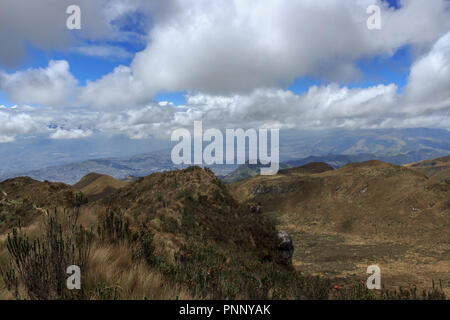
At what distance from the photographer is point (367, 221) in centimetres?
3722

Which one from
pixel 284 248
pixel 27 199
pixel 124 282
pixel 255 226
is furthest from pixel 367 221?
pixel 27 199

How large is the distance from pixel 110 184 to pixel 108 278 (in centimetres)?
6829

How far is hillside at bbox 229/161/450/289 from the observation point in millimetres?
23375

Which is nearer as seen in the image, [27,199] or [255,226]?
[255,226]

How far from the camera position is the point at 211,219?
592 inches

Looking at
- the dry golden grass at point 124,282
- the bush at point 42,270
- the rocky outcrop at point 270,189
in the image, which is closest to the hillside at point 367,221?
the rocky outcrop at point 270,189

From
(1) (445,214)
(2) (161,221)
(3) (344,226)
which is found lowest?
(3) (344,226)

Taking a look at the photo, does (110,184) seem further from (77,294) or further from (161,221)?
(77,294)

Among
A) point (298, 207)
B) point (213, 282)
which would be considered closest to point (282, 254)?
point (213, 282)

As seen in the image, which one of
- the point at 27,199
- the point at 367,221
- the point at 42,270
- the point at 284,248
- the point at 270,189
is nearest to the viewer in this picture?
the point at 42,270

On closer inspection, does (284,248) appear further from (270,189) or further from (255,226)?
(270,189)

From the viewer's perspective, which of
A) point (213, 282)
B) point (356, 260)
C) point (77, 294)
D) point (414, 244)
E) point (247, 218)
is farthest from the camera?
point (414, 244)

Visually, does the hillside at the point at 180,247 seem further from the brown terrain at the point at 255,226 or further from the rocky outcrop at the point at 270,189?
the rocky outcrop at the point at 270,189

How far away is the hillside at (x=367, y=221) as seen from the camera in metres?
23.4
